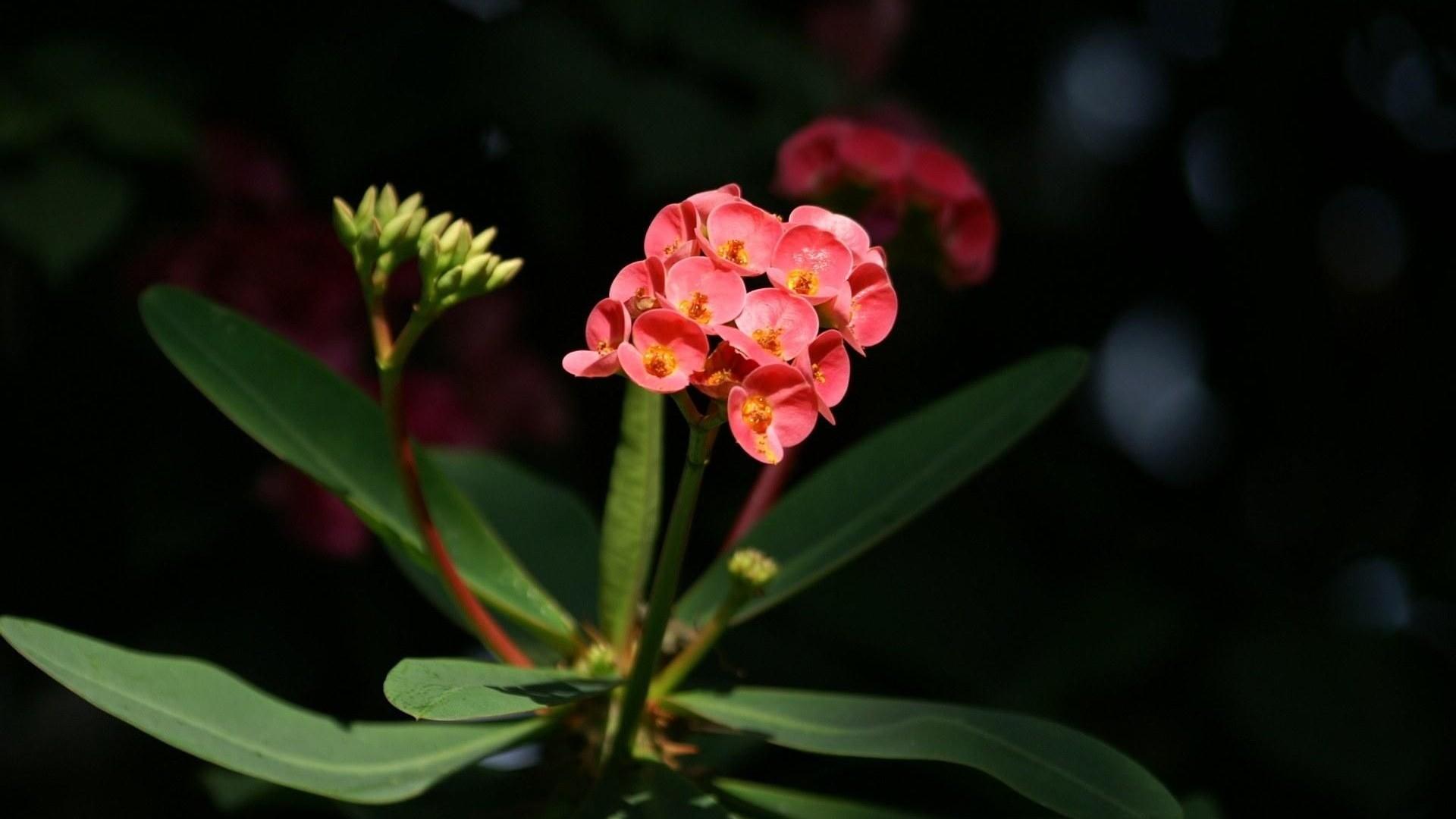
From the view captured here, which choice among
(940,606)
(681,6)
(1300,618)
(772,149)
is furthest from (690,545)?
(1300,618)

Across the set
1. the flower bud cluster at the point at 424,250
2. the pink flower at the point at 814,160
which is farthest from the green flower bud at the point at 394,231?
the pink flower at the point at 814,160

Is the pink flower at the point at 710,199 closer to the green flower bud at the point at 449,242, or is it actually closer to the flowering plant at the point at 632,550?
the flowering plant at the point at 632,550

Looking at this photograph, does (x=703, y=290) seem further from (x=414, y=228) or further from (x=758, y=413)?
(x=414, y=228)

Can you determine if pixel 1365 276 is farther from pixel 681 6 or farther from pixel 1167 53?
pixel 681 6

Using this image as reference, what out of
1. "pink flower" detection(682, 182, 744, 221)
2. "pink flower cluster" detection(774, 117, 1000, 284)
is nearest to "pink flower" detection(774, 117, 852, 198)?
"pink flower cluster" detection(774, 117, 1000, 284)

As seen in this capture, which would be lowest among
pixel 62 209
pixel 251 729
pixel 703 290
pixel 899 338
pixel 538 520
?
pixel 251 729

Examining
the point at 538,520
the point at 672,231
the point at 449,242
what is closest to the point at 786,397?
the point at 672,231
